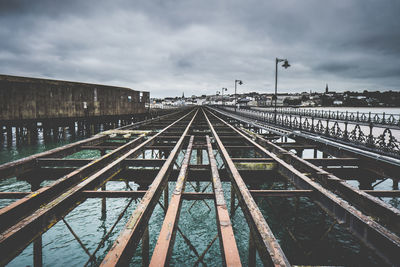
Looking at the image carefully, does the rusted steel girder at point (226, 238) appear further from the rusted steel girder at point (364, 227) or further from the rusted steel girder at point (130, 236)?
the rusted steel girder at point (364, 227)

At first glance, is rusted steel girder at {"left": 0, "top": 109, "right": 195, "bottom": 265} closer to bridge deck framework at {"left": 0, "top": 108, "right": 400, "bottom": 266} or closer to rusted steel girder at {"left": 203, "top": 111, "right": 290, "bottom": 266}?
bridge deck framework at {"left": 0, "top": 108, "right": 400, "bottom": 266}

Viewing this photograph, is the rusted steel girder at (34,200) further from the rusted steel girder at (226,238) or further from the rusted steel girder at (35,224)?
the rusted steel girder at (226,238)

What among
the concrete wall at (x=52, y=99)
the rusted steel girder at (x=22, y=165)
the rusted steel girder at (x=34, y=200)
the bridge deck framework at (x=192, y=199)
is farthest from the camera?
the concrete wall at (x=52, y=99)

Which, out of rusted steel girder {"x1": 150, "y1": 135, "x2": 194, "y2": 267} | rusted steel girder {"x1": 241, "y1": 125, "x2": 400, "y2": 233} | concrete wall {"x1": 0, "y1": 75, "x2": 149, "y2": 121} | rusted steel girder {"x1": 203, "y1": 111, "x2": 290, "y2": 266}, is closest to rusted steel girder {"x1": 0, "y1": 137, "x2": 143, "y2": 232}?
rusted steel girder {"x1": 150, "y1": 135, "x2": 194, "y2": 267}

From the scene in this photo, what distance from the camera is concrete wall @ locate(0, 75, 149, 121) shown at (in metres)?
22.7

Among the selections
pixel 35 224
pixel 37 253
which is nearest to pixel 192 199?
pixel 35 224

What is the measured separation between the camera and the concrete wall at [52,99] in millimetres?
22688

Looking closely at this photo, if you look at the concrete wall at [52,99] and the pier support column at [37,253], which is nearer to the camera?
the pier support column at [37,253]

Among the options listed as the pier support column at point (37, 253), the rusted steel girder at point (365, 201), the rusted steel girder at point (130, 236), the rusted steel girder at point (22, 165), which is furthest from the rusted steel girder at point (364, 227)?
the rusted steel girder at point (22, 165)

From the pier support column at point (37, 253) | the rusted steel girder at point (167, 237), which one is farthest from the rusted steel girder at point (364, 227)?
the pier support column at point (37, 253)

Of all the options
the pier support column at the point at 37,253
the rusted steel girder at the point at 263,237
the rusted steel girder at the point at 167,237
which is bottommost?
the pier support column at the point at 37,253

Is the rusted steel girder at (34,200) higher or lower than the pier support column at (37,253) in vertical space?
higher

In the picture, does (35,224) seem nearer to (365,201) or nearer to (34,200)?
(34,200)

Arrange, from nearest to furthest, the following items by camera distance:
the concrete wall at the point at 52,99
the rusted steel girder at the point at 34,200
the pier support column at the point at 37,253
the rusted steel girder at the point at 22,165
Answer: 1. the rusted steel girder at the point at 34,200
2. the pier support column at the point at 37,253
3. the rusted steel girder at the point at 22,165
4. the concrete wall at the point at 52,99
